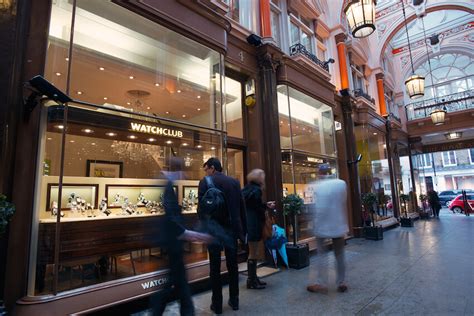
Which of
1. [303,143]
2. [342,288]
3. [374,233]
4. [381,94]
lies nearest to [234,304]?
[342,288]

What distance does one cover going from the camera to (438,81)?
61.1 ft

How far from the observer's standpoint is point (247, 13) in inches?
269

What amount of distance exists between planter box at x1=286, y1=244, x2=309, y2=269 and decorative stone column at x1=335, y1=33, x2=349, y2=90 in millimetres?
6744

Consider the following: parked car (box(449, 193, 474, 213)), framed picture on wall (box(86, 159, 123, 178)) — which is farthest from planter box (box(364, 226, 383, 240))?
parked car (box(449, 193, 474, 213))

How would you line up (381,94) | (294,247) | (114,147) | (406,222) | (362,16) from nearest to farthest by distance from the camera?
(294,247), (114,147), (362,16), (406,222), (381,94)

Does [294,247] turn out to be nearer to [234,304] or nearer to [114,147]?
[234,304]

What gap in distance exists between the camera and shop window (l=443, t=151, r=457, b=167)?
36.2m

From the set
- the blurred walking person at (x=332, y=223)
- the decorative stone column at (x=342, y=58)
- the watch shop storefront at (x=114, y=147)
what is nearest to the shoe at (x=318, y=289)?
the blurred walking person at (x=332, y=223)

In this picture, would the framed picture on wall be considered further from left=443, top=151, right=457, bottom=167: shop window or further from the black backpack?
left=443, top=151, right=457, bottom=167: shop window

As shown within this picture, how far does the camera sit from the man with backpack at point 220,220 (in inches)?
124

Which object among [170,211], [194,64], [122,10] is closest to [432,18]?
[194,64]

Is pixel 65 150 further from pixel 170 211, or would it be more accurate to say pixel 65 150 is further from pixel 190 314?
pixel 190 314

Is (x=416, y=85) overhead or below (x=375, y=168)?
overhead

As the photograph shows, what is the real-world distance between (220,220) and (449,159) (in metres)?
43.7
